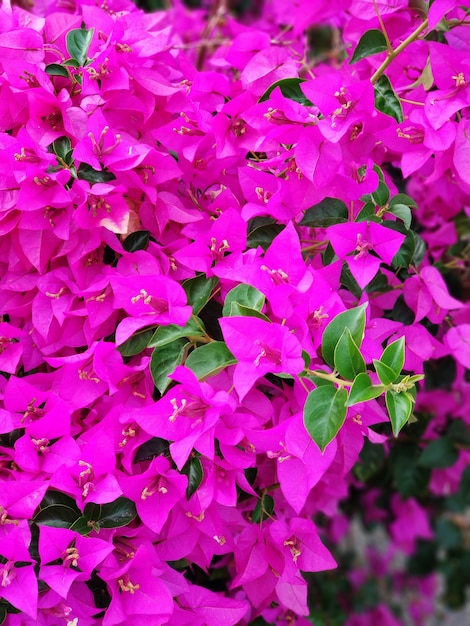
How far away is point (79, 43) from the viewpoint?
2.63ft

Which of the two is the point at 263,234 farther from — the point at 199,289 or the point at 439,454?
the point at 439,454

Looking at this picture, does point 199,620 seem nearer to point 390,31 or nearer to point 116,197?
point 116,197

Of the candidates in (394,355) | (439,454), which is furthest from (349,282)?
(439,454)

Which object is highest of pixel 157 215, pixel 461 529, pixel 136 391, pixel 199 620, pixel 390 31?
pixel 390 31

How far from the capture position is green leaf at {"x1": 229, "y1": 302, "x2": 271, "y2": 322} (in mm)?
648

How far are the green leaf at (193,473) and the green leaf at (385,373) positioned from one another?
203 mm

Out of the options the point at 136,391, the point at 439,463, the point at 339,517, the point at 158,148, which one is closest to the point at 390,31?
the point at 158,148

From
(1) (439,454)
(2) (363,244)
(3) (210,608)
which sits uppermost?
(2) (363,244)

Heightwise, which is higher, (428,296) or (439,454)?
(428,296)

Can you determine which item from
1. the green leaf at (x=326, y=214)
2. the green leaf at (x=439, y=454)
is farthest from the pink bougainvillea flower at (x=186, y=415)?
the green leaf at (x=439, y=454)

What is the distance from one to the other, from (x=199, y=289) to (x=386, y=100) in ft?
0.94

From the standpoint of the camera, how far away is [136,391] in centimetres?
75

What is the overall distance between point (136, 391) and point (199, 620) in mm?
242

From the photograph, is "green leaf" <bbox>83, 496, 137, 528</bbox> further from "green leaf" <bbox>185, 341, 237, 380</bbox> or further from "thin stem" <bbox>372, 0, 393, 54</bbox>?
"thin stem" <bbox>372, 0, 393, 54</bbox>
